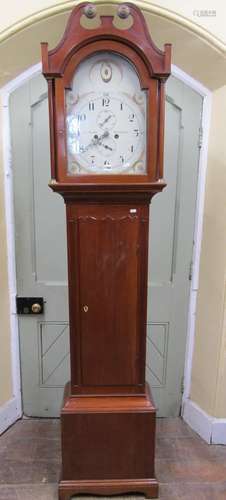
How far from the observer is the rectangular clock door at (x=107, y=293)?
136 centimetres

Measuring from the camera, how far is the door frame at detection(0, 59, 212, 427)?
1.75 metres

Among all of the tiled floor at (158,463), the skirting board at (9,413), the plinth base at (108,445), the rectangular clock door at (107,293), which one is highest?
the rectangular clock door at (107,293)

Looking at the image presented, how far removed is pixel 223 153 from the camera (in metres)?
1.69

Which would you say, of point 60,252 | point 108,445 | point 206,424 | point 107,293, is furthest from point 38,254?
point 206,424

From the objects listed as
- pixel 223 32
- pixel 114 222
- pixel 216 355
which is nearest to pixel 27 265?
pixel 114 222

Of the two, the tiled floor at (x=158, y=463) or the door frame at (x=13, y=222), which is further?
the door frame at (x=13, y=222)

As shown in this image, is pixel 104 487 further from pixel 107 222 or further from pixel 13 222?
pixel 13 222

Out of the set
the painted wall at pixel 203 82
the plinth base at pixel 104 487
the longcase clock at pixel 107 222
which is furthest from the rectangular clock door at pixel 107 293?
the painted wall at pixel 203 82

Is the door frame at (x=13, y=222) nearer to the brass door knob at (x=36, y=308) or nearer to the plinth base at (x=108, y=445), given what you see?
the brass door knob at (x=36, y=308)

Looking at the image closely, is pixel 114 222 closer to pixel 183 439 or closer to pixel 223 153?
pixel 223 153

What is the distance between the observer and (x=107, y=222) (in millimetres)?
1358

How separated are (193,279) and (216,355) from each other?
39 cm

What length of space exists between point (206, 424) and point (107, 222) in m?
1.24

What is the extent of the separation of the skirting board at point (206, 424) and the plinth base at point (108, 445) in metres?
0.47
